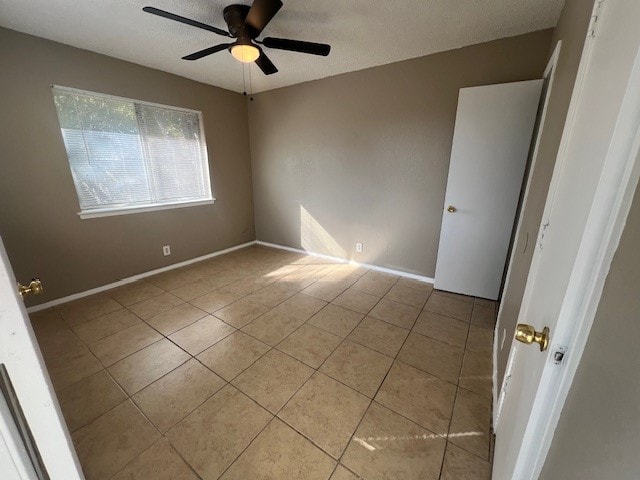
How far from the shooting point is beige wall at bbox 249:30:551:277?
2.53 metres

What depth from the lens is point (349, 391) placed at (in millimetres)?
1587

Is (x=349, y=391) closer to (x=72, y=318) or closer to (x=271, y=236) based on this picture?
(x=72, y=318)

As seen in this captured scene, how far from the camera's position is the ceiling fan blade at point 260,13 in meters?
1.54

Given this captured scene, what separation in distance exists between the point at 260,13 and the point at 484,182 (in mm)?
2253

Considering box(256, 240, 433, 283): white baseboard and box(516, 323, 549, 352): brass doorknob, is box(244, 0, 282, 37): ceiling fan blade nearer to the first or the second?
box(516, 323, 549, 352): brass doorknob

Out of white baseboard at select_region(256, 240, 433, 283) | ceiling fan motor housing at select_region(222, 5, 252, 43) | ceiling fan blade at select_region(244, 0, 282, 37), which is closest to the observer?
ceiling fan blade at select_region(244, 0, 282, 37)

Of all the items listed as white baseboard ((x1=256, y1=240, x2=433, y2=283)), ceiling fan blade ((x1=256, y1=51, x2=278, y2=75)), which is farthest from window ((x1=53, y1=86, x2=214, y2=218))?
ceiling fan blade ((x1=256, y1=51, x2=278, y2=75))

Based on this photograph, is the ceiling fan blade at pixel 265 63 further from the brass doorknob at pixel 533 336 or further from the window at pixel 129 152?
the brass doorknob at pixel 533 336

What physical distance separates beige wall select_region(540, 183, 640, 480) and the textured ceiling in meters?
2.20

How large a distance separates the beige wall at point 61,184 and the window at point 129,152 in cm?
9

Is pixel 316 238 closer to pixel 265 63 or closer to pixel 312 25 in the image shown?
pixel 265 63

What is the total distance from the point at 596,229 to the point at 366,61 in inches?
118

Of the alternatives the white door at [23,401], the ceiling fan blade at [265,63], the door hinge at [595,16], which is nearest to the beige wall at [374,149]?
the ceiling fan blade at [265,63]

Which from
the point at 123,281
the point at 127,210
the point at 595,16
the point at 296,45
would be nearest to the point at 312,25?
the point at 296,45
